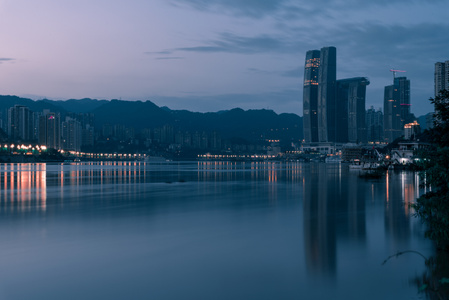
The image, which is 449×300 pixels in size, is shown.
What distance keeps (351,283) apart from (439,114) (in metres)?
7.50

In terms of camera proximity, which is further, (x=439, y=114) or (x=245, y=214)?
(x=245, y=214)

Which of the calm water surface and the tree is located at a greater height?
the tree

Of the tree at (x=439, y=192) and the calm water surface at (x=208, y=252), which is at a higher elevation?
the tree at (x=439, y=192)

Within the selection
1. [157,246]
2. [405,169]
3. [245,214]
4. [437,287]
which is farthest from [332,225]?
[405,169]

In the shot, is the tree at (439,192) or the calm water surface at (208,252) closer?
the calm water surface at (208,252)

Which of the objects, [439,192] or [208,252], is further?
[208,252]

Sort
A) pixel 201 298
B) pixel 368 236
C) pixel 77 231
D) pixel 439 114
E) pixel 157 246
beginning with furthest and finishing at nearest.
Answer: pixel 77 231 < pixel 368 236 < pixel 157 246 < pixel 439 114 < pixel 201 298

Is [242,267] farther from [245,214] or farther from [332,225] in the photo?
[245,214]

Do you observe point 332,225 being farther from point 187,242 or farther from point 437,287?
point 437,287

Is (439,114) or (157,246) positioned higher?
(439,114)

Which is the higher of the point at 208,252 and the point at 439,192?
the point at 439,192

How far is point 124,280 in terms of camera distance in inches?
507

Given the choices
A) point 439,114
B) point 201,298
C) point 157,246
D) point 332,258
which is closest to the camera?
point 201,298

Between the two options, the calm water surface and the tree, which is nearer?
the calm water surface
